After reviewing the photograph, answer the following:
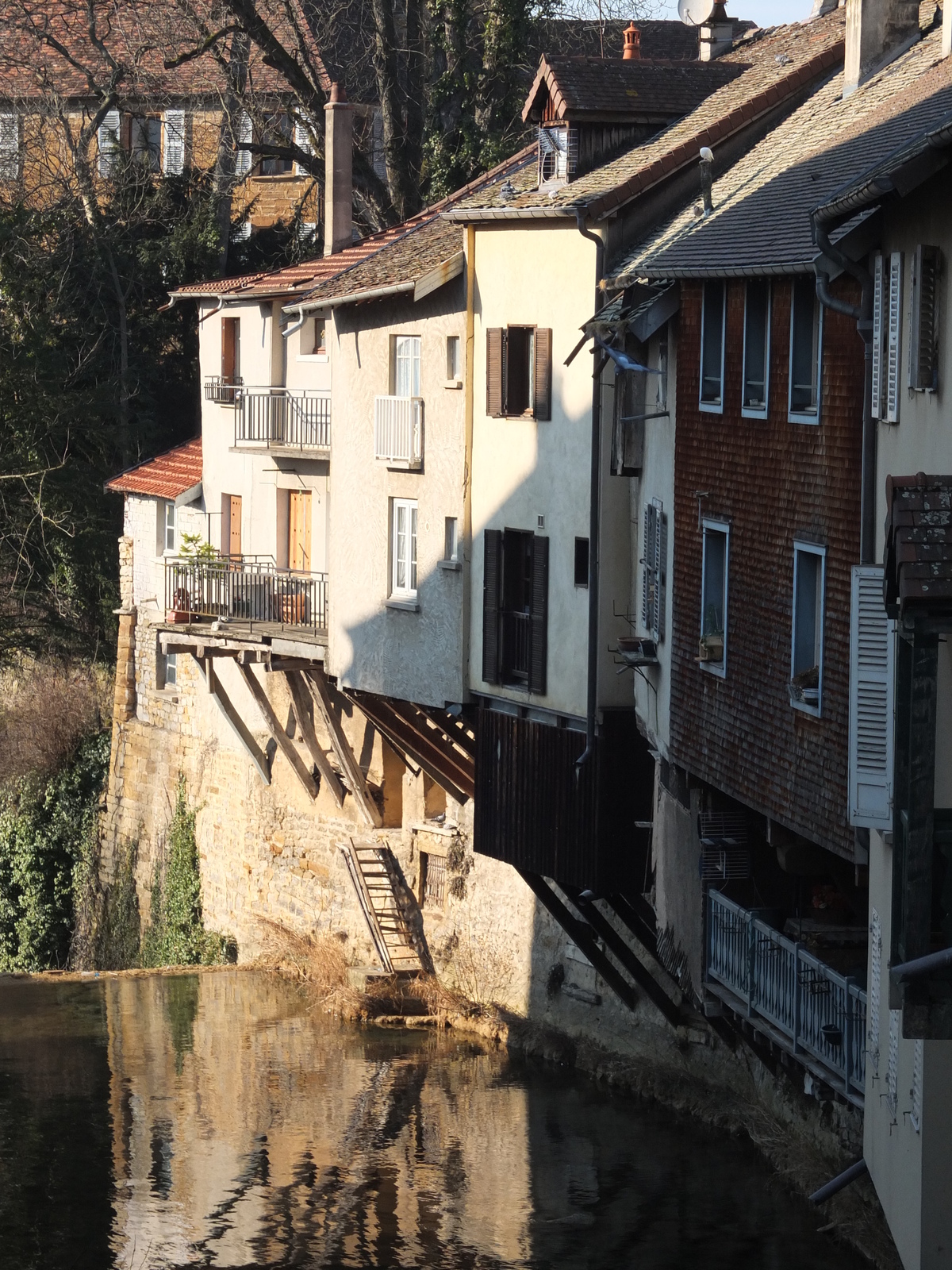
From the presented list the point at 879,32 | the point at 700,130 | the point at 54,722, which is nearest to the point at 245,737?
the point at 54,722

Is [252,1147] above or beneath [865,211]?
beneath

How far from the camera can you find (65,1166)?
25469 mm

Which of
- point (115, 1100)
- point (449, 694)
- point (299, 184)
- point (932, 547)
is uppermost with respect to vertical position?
point (299, 184)

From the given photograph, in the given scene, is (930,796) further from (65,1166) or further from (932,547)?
(65,1166)

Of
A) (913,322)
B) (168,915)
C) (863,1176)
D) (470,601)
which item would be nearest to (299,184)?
(168,915)

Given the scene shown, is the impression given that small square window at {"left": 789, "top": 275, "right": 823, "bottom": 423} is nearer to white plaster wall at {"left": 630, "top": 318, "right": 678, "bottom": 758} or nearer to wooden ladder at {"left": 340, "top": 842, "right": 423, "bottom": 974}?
white plaster wall at {"left": 630, "top": 318, "right": 678, "bottom": 758}

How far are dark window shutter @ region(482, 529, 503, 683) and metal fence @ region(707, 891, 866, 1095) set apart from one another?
7.02 m

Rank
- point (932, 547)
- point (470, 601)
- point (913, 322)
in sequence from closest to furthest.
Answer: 1. point (932, 547)
2. point (913, 322)
3. point (470, 601)

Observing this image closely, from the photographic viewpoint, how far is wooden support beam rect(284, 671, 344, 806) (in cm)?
3453

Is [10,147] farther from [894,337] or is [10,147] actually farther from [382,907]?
[894,337]

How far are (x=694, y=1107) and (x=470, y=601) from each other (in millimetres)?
7081

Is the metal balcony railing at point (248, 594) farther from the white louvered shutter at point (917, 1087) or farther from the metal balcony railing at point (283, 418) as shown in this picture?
the white louvered shutter at point (917, 1087)

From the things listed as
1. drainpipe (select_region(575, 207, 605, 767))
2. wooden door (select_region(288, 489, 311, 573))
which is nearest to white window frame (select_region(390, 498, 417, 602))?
drainpipe (select_region(575, 207, 605, 767))

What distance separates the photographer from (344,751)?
33375 mm
